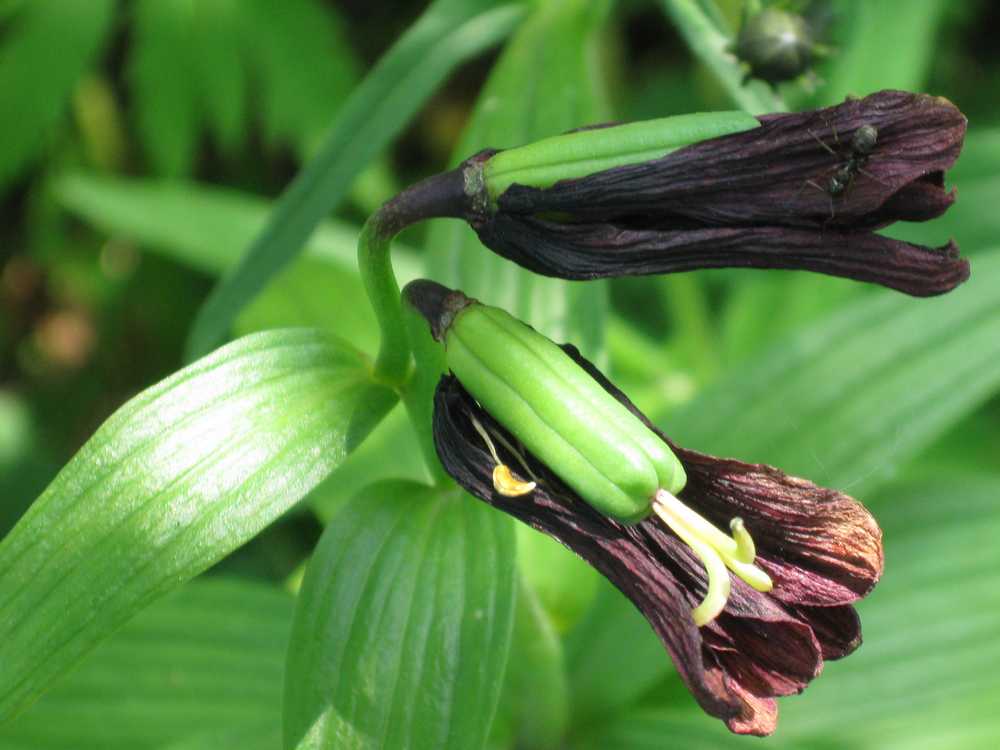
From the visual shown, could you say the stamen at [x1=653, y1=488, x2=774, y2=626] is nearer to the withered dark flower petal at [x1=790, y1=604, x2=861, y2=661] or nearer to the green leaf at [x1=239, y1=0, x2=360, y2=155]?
the withered dark flower petal at [x1=790, y1=604, x2=861, y2=661]

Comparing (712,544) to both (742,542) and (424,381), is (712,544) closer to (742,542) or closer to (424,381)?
(742,542)

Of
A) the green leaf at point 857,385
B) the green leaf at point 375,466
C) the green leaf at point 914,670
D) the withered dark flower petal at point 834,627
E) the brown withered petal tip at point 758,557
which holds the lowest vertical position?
the green leaf at point 914,670

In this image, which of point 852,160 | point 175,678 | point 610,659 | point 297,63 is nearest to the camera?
point 852,160

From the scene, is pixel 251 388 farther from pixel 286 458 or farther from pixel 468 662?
pixel 468 662

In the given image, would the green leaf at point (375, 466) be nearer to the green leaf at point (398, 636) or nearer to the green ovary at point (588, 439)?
the green leaf at point (398, 636)

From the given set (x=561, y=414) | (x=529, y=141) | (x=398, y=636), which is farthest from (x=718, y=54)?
(x=398, y=636)

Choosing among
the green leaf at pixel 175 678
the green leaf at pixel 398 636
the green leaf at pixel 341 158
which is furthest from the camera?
the green leaf at pixel 175 678

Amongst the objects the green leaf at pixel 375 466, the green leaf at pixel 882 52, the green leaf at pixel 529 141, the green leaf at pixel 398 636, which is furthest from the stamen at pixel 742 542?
the green leaf at pixel 882 52

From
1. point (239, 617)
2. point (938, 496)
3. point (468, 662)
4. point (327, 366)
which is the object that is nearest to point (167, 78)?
point (239, 617)

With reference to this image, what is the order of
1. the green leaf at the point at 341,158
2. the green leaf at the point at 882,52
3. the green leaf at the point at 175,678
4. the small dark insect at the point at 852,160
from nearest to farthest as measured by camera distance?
the small dark insect at the point at 852,160 < the green leaf at the point at 341,158 < the green leaf at the point at 175,678 < the green leaf at the point at 882,52
